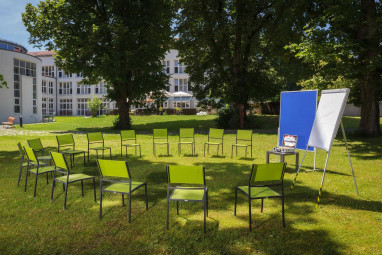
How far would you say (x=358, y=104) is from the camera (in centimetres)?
1655

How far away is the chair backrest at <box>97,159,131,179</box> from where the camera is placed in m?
4.14

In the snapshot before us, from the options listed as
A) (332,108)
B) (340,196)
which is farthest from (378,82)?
(340,196)

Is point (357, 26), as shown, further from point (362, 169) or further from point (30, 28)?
point (30, 28)

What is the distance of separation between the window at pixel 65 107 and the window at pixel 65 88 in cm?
138

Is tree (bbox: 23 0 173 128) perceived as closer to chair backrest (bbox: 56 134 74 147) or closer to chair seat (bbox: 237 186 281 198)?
chair backrest (bbox: 56 134 74 147)

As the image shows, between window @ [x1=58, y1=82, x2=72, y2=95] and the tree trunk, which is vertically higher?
window @ [x1=58, y1=82, x2=72, y2=95]

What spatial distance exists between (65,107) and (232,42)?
129 ft

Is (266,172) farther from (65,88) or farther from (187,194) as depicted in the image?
(65,88)

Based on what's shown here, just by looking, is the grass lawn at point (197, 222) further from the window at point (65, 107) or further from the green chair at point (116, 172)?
the window at point (65, 107)

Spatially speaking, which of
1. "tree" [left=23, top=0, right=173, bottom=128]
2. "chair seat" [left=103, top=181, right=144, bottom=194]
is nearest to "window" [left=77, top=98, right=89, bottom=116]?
"tree" [left=23, top=0, right=173, bottom=128]

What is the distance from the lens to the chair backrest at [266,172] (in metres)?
3.93

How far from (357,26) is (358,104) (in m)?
5.93

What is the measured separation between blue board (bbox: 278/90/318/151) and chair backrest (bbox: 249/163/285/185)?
3.71 m

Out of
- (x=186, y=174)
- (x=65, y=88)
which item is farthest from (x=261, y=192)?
(x=65, y=88)
